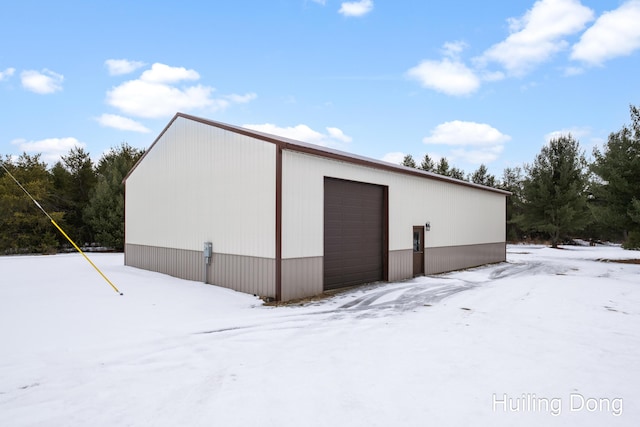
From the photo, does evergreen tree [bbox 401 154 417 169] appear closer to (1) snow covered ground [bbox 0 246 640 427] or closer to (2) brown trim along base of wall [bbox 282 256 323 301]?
(1) snow covered ground [bbox 0 246 640 427]

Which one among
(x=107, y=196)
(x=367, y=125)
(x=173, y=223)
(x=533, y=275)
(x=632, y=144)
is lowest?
(x=533, y=275)

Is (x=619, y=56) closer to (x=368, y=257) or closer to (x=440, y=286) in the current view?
(x=440, y=286)

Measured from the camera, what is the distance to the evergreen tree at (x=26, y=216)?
915 inches

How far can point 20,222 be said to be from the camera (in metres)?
23.6

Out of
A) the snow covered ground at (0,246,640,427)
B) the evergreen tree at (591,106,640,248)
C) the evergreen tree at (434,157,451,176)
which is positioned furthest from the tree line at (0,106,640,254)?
the snow covered ground at (0,246,640,427)

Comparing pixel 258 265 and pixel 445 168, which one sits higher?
pixel 445 168

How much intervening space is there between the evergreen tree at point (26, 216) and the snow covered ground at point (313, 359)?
741 inches

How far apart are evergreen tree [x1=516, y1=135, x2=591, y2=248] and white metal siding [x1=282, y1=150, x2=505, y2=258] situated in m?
11.8

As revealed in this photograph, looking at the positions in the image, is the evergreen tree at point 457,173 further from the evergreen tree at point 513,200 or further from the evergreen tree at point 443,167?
the evergreen tree at point 513,200

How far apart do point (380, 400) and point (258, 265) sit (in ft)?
18.1

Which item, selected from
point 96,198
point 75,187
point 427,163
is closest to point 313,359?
point 96,198

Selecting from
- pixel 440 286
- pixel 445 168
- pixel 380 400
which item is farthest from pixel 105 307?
pixel 445 168

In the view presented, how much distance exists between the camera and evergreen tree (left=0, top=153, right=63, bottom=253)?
2323 centimetres

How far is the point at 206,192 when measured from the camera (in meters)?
10.2
